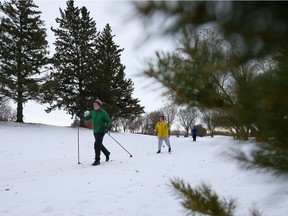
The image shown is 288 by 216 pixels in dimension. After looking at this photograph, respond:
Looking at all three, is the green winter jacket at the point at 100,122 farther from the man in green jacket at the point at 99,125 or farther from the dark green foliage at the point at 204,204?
the dark green foliage at the point at 204,204

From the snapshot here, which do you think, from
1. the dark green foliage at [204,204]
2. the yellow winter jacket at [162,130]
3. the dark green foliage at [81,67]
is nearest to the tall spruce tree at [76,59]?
the dark green foliage at [81,67]

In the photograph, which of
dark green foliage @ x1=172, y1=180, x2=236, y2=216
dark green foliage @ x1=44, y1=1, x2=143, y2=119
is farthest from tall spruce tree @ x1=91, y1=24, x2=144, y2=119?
dark green foliage @ x1=172, y1=180, x2=236, y2=216

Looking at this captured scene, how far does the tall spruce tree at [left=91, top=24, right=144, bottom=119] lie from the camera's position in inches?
1230

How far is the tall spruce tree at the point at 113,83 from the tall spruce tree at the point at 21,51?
6.32 m

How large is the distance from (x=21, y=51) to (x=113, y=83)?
10.1m

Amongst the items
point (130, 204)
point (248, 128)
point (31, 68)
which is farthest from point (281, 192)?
point (31, 68)

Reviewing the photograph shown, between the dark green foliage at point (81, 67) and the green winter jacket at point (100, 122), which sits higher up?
the dark green foliage at point (81, 67)

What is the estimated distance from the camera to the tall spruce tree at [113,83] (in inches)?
1230

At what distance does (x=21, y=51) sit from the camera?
1030 inches

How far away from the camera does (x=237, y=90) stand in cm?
124

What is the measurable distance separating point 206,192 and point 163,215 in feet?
8.85

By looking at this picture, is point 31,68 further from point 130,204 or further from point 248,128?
point 248,128

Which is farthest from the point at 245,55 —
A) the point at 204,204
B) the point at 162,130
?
the point at 162,130

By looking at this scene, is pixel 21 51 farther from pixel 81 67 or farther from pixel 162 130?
pixel 162 130
